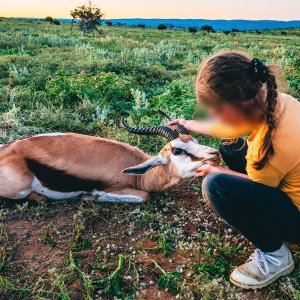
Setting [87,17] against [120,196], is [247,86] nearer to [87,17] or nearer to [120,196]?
[120,196]

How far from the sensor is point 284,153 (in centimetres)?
298

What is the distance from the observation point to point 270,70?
2.93 metres

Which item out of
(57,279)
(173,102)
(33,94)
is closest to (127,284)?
(57,279)

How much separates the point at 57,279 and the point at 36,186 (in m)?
1.65

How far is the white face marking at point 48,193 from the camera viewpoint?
16.1 feet

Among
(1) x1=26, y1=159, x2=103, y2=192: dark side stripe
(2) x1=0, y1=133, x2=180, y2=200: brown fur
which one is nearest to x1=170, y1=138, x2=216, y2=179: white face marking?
(2) x1=0, y1=133, x2=180, y2=200: brown fur

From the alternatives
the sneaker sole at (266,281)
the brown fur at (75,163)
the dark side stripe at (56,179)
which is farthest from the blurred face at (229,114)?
the dark side stripe at (56,179)

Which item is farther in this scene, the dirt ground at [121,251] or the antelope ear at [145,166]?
the antelope ear at [145,166]

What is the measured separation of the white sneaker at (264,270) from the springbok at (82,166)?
138 cm

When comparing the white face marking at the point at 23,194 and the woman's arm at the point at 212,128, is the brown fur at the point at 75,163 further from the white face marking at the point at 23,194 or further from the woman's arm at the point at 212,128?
the woman's arm at the point at 212,128

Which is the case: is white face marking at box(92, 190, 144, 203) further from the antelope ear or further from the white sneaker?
the white sneaker

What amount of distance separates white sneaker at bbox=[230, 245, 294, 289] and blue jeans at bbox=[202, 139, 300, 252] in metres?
0.08

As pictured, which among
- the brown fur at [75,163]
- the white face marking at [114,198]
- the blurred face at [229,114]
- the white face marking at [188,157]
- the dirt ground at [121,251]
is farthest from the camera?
the white face marking at [114,198]

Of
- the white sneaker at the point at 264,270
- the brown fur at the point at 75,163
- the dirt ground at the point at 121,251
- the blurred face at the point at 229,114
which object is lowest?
the dirt ground at the point at 121,251
